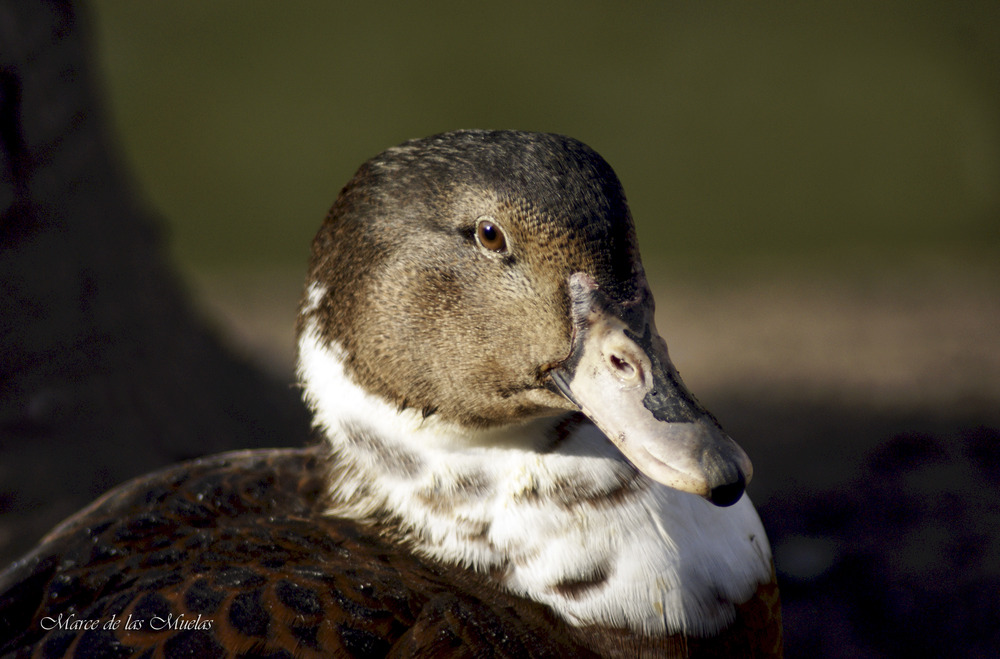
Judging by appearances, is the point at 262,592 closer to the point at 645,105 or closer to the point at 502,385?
the point at 502,385

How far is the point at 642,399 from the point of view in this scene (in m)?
1.27

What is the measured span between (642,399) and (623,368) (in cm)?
6

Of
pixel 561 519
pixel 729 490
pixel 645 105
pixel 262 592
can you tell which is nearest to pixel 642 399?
pixel 729 490

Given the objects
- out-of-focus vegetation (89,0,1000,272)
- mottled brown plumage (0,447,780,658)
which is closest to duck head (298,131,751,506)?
mottled brown plumage (0,447,780,658)

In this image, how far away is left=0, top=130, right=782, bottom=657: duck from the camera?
51.9 inches

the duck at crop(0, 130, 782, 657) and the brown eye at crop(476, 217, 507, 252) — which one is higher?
the brown eye at crop(476, 217, 507, 252)

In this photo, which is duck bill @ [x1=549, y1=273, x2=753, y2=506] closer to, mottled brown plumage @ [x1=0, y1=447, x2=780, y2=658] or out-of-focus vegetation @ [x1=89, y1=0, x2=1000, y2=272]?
mottled brown plumage @ [x1=0, y1=447, x2=780, y2=658]

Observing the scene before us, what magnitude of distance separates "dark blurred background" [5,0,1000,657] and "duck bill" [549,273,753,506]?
2787mm

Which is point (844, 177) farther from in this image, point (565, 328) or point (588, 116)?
point (565, 328)

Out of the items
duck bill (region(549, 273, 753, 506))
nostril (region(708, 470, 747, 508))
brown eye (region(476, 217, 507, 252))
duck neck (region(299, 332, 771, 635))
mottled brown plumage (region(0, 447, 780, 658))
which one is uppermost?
brown eye (region(476, 217, 507, 252))

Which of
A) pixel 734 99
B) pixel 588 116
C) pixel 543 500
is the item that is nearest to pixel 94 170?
pixel 543 500

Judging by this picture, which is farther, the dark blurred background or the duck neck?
the dark blurred background

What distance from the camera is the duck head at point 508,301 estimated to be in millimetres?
1278

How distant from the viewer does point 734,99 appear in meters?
5.40
